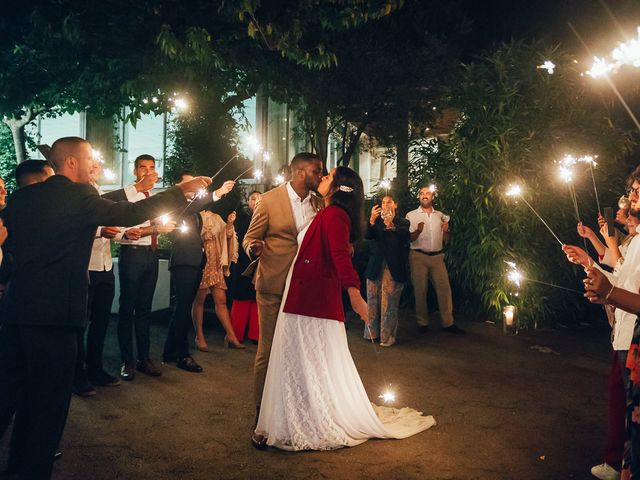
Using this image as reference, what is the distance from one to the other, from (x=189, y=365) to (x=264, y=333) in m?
2.31

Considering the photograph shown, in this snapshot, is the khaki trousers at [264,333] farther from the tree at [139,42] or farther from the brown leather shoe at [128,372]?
the tree at [139,42]

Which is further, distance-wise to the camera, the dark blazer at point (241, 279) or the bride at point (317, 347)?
the dark blazer at point (241, 279)

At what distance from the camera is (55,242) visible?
10.3 feet

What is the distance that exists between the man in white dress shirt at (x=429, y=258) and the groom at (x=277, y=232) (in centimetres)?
468

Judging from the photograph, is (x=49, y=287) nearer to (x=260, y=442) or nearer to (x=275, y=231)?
(x=275, y=231)

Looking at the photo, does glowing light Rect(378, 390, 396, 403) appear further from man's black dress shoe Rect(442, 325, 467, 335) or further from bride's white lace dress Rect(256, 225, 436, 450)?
man's black dress shoe Rect(442, 325, 467, 335)

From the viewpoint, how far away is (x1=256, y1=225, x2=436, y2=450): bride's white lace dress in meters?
4.25

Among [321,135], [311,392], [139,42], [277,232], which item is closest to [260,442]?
[311,392]

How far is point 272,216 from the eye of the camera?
15.3 ft

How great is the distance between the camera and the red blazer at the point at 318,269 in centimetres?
425

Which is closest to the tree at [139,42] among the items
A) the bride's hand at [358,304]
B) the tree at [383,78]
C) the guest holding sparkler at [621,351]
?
the tree at [383,78]

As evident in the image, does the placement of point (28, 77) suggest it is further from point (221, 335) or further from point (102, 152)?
point (102, 152)

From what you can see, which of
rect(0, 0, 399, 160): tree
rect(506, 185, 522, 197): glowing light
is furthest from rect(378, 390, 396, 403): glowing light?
rect(0, 0, 399, 160): tree

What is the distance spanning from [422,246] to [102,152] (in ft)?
39.3
